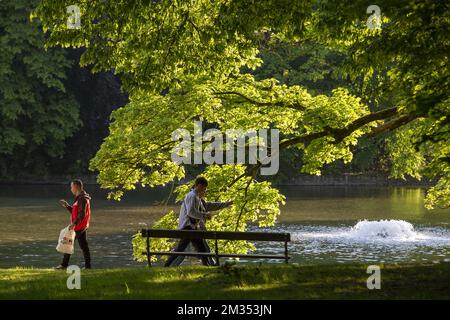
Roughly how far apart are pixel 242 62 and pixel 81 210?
4827 millimetres

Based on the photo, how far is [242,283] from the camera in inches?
530

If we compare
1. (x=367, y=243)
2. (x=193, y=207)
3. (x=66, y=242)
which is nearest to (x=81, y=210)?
(x=66, y=242)

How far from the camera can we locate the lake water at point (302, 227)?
104 feet

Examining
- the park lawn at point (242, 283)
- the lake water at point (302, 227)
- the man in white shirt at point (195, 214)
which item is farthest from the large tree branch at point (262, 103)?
the park lawn at point (242, 283)

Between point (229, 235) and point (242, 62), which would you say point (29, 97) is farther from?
point (229, 235)

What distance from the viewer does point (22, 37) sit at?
61906 millimetres

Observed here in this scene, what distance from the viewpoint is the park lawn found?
1248 cm

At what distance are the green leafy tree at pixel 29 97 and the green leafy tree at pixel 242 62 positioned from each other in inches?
1603
